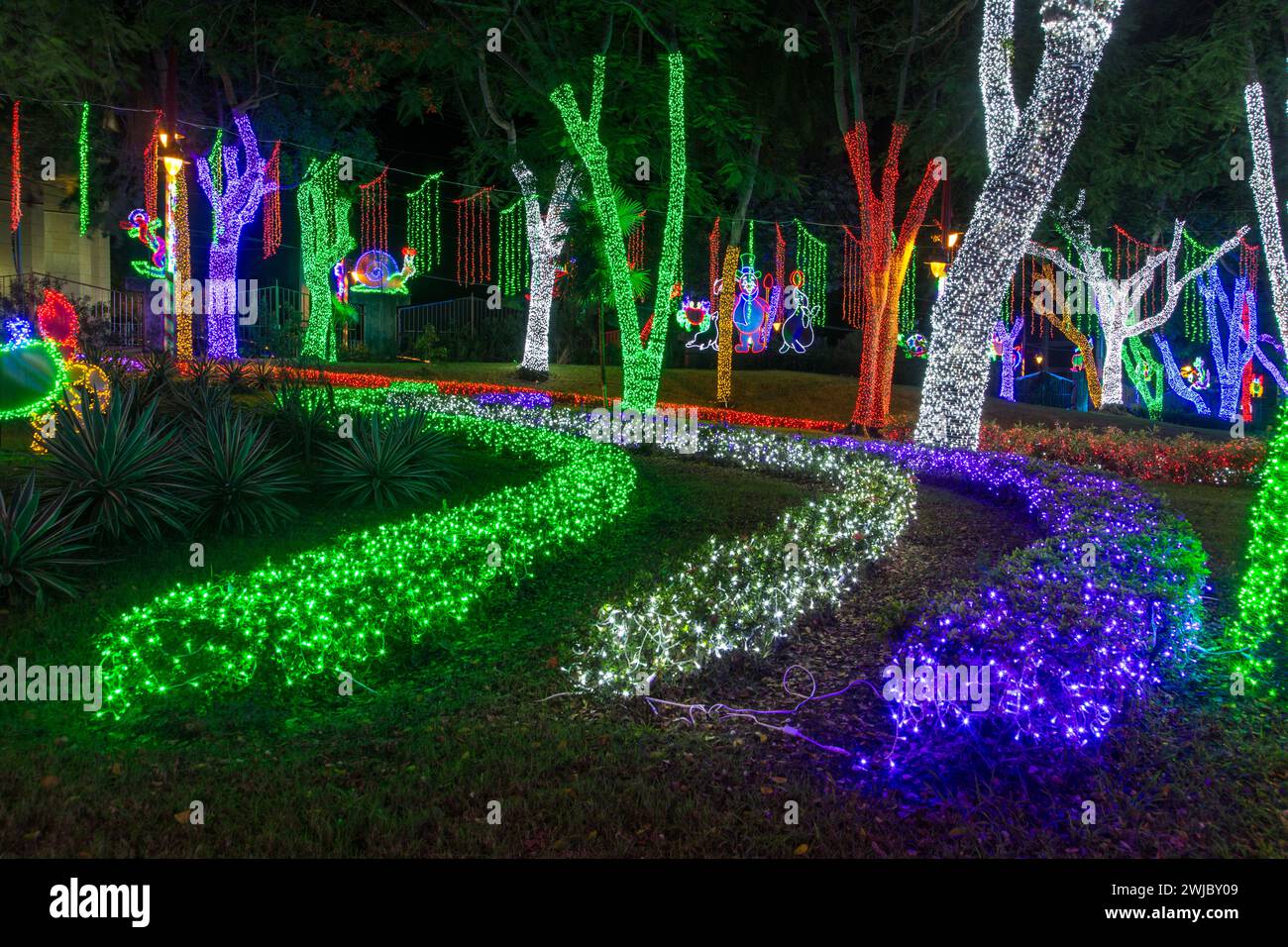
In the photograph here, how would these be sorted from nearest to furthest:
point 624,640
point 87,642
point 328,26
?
point 624,640 → point 87,642 → point 328,26

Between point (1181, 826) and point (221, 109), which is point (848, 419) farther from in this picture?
point (1181, 826)

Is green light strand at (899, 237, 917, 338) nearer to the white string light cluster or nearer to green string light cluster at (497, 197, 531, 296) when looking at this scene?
green string light cluster at (497, 197, 531, 296)

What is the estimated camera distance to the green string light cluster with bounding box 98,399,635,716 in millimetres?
5574

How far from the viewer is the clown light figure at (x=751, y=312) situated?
29797mm

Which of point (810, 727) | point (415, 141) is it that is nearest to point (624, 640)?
point (810, 727)

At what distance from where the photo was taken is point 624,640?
5656 mm

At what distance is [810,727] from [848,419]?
762 inches

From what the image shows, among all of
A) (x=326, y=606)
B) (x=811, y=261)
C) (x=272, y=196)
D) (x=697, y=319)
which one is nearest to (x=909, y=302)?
(x=811, y=261)

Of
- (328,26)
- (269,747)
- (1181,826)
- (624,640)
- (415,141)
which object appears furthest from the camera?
(415,141)

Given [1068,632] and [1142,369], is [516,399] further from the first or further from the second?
[1142,369]

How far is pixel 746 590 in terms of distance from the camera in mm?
6492

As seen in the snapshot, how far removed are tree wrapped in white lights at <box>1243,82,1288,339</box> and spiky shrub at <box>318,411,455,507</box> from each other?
14905mm

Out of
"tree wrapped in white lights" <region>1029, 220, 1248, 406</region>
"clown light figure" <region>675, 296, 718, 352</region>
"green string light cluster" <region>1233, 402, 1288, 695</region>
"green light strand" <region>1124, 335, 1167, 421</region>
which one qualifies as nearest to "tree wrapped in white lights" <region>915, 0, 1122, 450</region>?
"green string light cluster" <region>1233, 402, 1288, 695</region>

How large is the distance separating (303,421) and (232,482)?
203 cm
